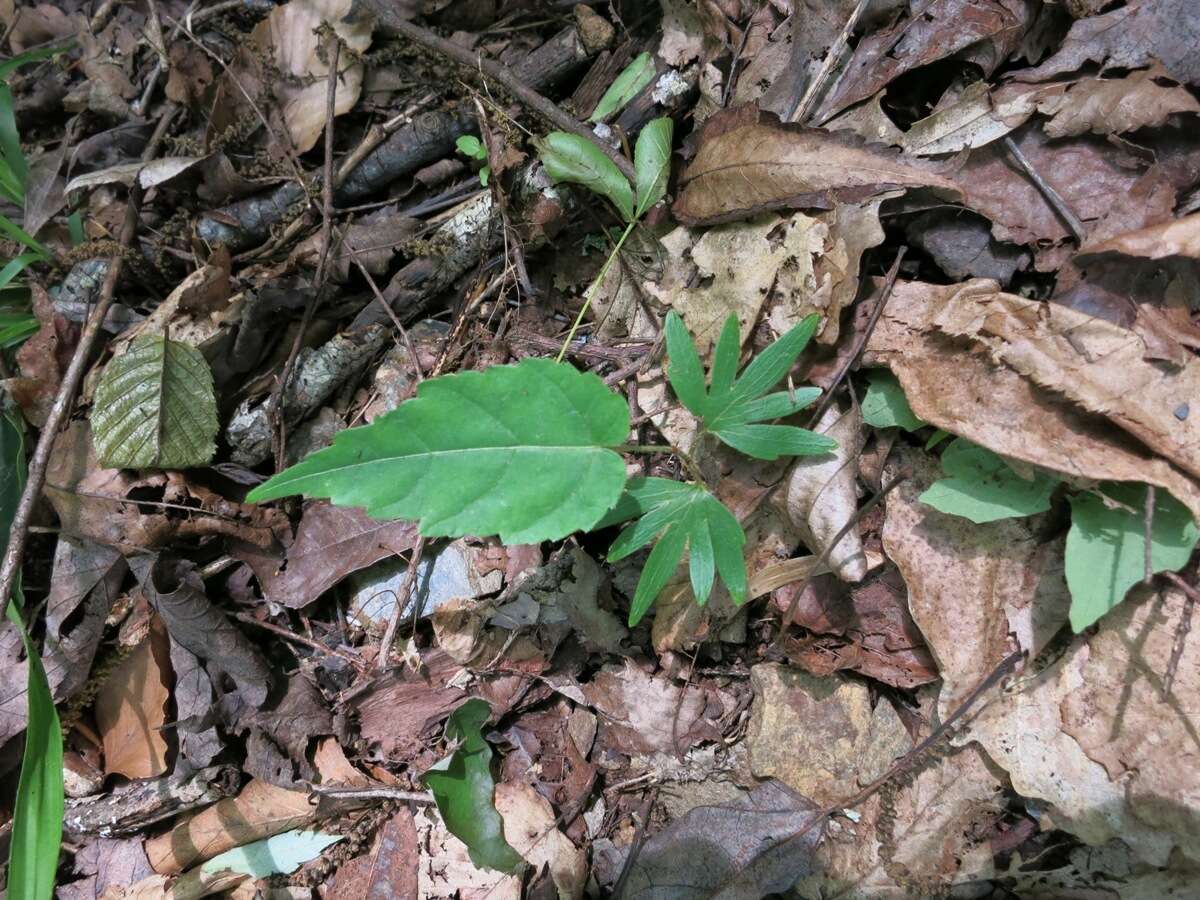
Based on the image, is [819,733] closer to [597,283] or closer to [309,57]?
[597,283]

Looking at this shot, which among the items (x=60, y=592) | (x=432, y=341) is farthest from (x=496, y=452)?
(x=60, y=592)

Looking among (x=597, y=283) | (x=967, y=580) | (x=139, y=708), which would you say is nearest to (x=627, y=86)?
(x=597, y=283)


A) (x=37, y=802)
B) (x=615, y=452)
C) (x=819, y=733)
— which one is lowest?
(x=37, y=802)

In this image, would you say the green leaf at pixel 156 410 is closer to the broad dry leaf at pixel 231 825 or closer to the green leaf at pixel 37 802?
the green leaf at pixel 37 802

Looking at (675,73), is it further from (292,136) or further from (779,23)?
(292,136)

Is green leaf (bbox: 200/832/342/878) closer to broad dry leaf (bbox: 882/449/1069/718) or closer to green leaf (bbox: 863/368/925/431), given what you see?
broad dry leaf (bbox: 882/449/1069/718)

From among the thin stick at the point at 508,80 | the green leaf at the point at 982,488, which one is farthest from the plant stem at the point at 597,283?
the green leaf at the point at 982,488
